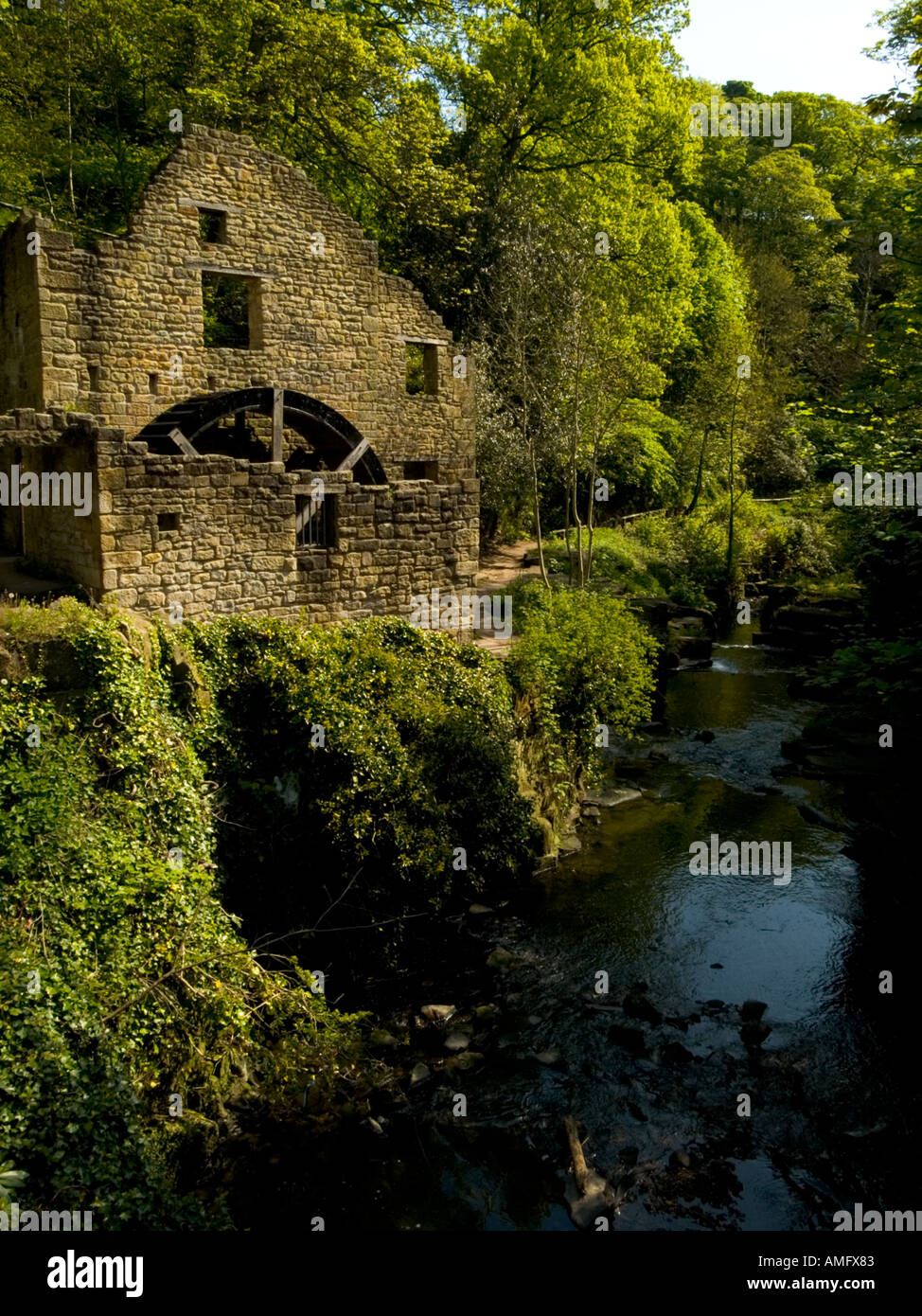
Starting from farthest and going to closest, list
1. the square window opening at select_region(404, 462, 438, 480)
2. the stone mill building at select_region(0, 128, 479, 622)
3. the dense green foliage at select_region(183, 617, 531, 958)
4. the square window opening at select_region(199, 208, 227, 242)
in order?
the square window opening at select_region(404, 462, 438, 480)
the square window opening at select_region(199, 208, 227, 242)
the stone mill building at select_region(0, 128, 479, 622)
the dense green foliage at select_region(183, 617, 531, 958)

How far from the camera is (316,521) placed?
1182cm

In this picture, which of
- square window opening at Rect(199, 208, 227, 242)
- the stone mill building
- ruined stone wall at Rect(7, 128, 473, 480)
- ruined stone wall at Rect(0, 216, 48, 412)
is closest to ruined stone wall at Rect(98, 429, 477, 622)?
the stone mill building

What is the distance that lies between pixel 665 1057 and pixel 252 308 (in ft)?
40.6

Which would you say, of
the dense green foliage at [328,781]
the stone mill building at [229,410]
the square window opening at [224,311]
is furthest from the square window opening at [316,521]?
the square window opening at [224,311]

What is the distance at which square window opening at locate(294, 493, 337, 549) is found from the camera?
38.4 ft

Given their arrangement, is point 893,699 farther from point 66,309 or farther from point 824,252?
point 824,252

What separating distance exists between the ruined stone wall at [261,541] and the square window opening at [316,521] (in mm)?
87

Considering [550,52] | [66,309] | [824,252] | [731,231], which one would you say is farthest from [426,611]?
→ [824,252]

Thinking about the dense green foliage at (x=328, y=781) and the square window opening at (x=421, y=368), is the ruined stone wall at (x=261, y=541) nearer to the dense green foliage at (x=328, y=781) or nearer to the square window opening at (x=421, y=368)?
the dense green foliage at (x=328, y=781)

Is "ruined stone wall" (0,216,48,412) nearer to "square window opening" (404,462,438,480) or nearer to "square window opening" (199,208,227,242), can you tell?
"square window opening" (199,208,227,242)

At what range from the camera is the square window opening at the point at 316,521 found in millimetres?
11719

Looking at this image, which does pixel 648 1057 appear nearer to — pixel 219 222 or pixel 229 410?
pixel 229 410

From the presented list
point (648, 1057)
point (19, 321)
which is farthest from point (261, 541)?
point (648, 1057)

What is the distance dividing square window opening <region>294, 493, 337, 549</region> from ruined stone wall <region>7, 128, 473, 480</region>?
150 inches
